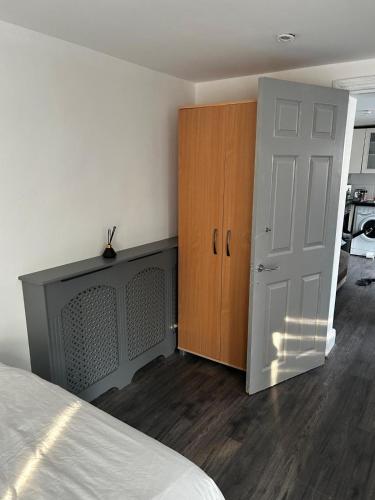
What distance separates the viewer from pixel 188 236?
2863mm

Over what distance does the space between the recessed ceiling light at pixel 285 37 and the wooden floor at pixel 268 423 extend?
2273 mm

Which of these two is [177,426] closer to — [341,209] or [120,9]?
[341,209]

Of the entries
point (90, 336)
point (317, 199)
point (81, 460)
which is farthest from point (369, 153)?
point (81, 460)

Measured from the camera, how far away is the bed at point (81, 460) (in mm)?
1013

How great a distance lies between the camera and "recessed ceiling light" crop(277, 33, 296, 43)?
1.95m

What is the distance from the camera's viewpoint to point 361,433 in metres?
2.20

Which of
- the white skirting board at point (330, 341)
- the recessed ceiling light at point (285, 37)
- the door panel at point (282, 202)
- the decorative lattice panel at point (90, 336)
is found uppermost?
the recessed ceiling light at point (285, 37)

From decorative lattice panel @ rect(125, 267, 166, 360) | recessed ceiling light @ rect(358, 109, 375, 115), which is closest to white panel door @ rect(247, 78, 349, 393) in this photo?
decorative lattice panel @ rect(125, 267, 166, 360)

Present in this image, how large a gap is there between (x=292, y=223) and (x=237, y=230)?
1.27ft

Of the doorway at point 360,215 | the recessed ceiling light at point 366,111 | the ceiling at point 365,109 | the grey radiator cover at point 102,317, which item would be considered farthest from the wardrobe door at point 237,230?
the recessed ceiling light at point 366,111

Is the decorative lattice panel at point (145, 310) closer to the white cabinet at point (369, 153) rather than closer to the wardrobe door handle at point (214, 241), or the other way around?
the wardrobe door handle at point (214, 241)

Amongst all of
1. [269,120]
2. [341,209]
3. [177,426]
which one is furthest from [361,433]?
[269,120]

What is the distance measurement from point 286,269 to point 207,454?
1.27 metres

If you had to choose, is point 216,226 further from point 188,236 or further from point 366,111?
point 366,111
